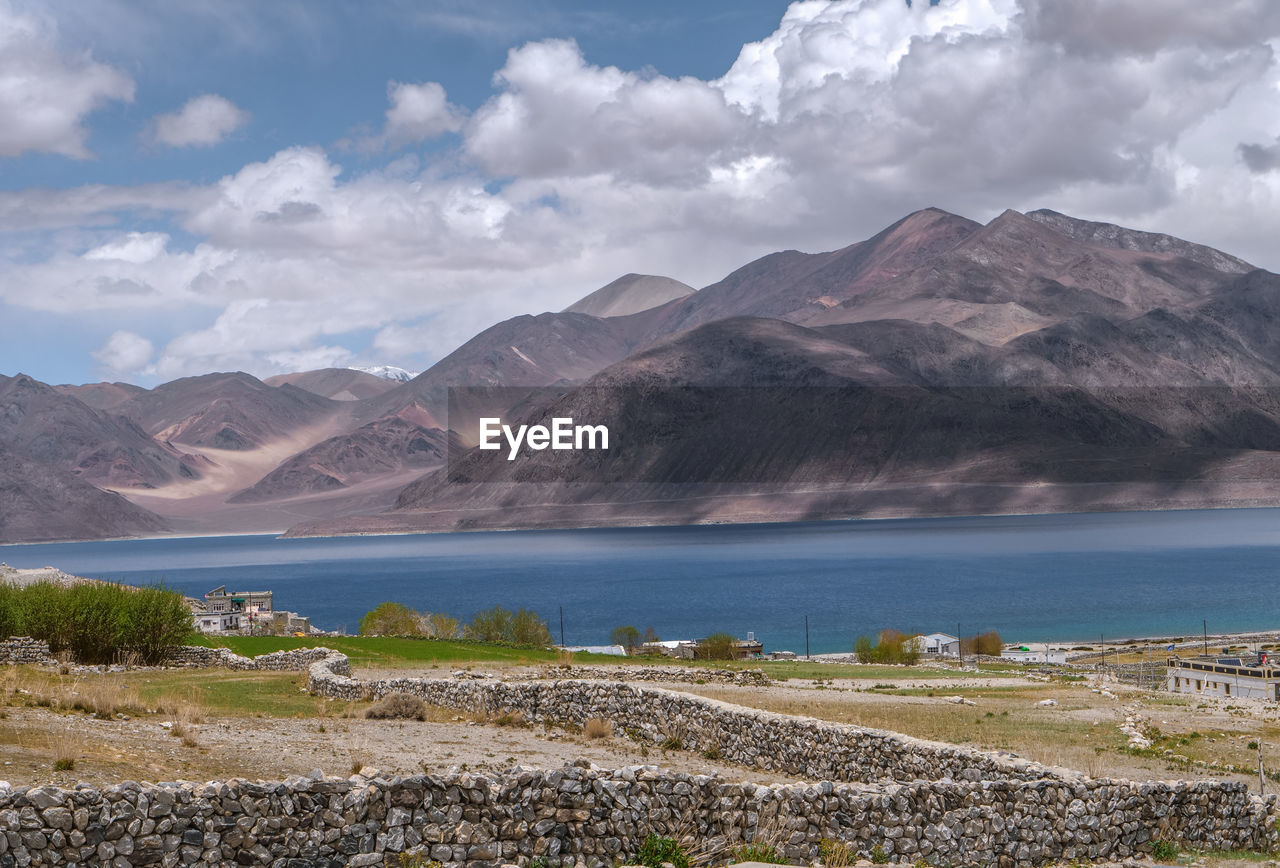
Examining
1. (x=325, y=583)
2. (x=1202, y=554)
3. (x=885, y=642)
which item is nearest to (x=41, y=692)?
(x=885, y=642)

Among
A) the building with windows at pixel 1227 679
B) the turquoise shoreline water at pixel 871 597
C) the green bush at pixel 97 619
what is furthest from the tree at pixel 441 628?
the building with windows at pixel 1227 679

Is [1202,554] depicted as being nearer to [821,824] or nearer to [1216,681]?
[1216,681]

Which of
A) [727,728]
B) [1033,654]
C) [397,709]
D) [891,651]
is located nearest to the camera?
[727,728]

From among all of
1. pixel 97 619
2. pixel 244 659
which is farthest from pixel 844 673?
pixel 97 619

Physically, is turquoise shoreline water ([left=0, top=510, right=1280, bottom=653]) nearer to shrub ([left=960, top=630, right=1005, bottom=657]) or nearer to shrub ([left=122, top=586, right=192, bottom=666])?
shrub ([left=960, top=630, right=1005, bottom=657])

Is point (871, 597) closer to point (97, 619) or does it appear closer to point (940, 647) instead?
point (940, 647)

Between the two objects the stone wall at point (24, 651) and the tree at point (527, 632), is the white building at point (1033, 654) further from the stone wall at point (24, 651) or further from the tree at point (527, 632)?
the stone wall at point (24, 651)
